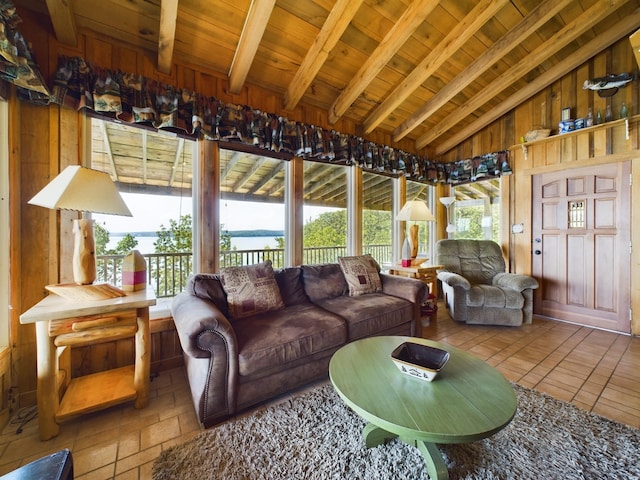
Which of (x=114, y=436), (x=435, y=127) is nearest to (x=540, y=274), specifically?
(x=435, y=127)

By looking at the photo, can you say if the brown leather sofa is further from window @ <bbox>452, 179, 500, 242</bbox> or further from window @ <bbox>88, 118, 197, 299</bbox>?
window @ <bbox>452, 179, 500, 242</bbox>

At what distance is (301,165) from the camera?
10.2 feet

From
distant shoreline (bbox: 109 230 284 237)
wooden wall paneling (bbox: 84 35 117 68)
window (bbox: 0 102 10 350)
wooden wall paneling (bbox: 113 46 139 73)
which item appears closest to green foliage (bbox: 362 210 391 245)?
distant shoreline (bbox: 109 230 284 237)

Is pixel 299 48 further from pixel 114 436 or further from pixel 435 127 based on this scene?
pixel 114 436

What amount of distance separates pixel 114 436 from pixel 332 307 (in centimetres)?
164

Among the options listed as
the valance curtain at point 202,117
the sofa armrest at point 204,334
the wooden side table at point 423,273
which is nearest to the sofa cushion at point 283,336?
the sofa armrest at point 204,334

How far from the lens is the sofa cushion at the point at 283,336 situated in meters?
1.66

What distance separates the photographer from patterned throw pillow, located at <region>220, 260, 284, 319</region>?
209 cm

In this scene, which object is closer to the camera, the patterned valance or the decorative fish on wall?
the patterned valance

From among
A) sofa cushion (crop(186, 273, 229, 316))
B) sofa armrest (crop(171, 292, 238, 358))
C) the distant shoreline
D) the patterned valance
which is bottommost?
sofa armrest (crop(171, 292, 238, 358))

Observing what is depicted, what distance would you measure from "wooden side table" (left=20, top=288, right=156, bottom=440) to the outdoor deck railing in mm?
838

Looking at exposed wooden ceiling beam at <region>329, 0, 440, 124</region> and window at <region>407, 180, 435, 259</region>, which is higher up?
exposed wooden ceiling beam at <region>329, 0, 440, 124</region>

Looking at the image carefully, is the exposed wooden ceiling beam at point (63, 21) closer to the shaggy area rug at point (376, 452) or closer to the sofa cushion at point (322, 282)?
the sofa cushion at point (322, 282)

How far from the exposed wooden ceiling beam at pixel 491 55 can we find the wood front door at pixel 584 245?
1.79 metres
